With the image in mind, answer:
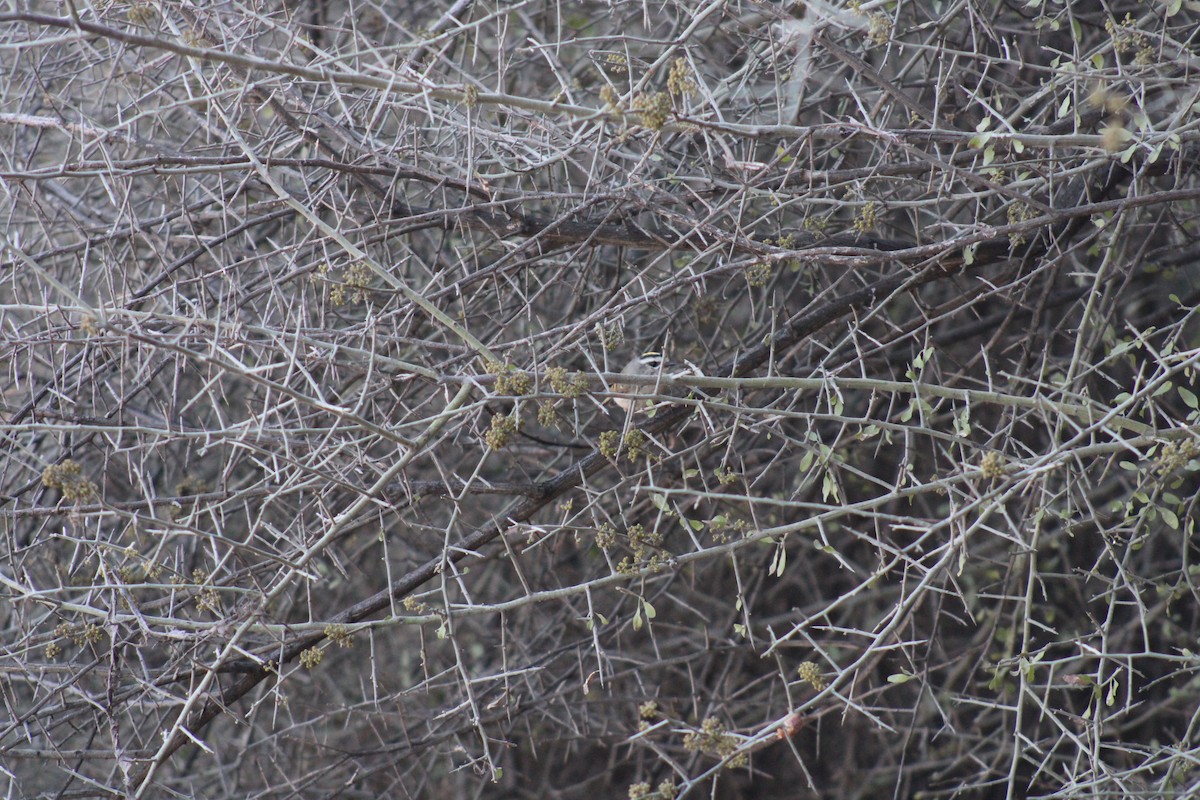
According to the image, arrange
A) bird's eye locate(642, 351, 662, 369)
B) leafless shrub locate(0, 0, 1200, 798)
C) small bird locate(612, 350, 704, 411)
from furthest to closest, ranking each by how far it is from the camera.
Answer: bird's eye locate(642, 351, 662, 369)
small bird locate(612, 350, 704, 411)
leafless shrub locate(0, 0, 1200, 798)

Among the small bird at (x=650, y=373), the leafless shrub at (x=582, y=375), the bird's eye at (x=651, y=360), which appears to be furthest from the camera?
the bird's eye at (x=651, y=360)

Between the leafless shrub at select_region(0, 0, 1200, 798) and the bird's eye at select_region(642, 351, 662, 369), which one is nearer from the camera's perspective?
the leafless shrub at select_region(0, 0, 1200, 798)

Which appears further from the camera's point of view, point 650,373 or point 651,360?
point 651,360

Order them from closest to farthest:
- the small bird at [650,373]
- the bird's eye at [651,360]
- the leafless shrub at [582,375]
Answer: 1. the leafless shrub at [582,375]
2. the small bird at [650,373]
3. the bird's eye at [651,360]

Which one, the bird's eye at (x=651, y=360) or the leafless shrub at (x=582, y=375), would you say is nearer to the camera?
the leafless shrub at (x=582, y=375)

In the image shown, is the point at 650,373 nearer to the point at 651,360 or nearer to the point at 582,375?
the point at 651,360

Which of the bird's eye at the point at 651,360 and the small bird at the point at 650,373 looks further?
the bird's eye at the point at 651,360

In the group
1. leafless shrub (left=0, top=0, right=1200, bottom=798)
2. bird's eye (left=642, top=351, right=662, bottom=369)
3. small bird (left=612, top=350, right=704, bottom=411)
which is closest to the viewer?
leafless shrub (left=0, top=0, right=1200, bottom=798)

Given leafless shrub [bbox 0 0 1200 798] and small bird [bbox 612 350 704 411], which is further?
small bird [bbox 612 350 704 411]

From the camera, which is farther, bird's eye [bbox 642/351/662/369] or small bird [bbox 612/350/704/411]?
bird's eye [bbox 642/351/662/369]

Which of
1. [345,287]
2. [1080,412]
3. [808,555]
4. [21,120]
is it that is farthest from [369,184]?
[808,555]

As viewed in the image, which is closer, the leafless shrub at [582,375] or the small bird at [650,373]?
the leafless shrub at [582,375]

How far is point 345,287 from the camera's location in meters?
2.53

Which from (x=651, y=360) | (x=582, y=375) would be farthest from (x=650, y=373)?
(x=582, y=375)
